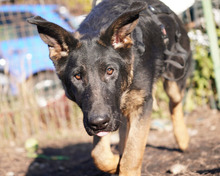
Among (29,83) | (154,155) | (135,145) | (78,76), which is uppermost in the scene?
(78,76)

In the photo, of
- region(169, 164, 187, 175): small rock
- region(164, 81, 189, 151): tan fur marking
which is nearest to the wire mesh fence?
region(164, 81, 189, 151): tan fur marking

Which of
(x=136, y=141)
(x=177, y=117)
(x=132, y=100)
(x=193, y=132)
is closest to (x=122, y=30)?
(x=132, y=100)

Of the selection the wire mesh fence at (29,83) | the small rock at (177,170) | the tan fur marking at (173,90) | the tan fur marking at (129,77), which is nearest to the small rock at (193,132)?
the tan fur marking at (173,90)

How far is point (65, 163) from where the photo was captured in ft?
17.7

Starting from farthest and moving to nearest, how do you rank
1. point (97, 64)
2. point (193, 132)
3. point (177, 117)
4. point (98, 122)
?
1. point (193, 132)
2. point (177, 117)
3. point (97, 64)
4. point (98, 122)

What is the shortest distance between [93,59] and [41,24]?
0.56 meters

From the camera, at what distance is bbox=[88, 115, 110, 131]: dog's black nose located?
284cm

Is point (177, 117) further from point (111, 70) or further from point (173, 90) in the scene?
point (111, 70)

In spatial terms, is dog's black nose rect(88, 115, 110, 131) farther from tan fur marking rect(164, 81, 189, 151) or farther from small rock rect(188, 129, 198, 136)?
small rock rect(188, 129, 198, 136)

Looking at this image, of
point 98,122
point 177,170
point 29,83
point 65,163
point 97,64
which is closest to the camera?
point 98,122

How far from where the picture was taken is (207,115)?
281 inches

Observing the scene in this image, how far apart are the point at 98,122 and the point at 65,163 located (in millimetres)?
2770

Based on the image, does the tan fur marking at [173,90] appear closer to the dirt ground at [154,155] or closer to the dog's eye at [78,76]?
the dirt ground at [154,155]

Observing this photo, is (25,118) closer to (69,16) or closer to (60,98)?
(60,98)
